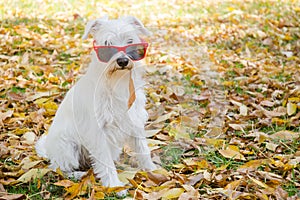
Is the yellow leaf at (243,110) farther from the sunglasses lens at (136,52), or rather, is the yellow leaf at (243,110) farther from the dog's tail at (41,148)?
the dog's tail at (41,148)

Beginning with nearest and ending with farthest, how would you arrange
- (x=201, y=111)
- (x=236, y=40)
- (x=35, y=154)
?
(x=35, y=154)
(x=201, y=111)
(x=236, y=40)

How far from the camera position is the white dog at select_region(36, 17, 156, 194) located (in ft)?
10.7

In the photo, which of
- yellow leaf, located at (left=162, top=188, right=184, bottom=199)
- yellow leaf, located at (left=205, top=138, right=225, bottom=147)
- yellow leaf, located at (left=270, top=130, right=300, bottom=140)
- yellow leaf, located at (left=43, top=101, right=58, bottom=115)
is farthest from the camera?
yellow leaf, located at (left=43, top=101, right=58, bottom=115)

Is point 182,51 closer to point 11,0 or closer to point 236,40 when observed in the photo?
point 236,40

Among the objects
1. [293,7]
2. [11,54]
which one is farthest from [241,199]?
[293,7]

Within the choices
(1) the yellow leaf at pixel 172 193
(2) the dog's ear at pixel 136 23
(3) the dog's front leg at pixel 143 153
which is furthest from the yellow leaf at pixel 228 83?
(1) the yellow leaf at pixel 172 193

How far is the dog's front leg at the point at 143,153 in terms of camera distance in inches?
150

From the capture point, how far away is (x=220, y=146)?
418 centimetres

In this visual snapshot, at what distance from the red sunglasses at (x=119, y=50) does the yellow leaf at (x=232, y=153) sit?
117cm

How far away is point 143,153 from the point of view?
3.83 m

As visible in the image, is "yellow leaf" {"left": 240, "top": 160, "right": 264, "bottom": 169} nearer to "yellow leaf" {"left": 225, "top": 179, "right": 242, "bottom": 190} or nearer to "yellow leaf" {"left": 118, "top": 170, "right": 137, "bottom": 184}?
"yellow leaf" {"left": 225, "top": 179, "right": 242, "bottom": 190}

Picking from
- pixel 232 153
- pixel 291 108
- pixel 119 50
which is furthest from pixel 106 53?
pixel 291 108

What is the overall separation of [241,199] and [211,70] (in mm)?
1833

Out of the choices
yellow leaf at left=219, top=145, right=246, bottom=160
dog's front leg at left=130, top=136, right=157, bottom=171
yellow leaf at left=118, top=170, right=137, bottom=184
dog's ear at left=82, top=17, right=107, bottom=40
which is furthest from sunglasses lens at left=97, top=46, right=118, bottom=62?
yellow leaf at left=219, top=145, right=246, bottom=160
